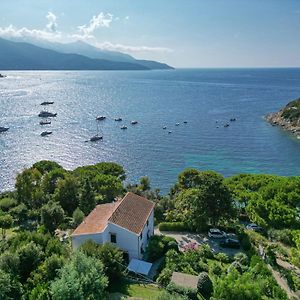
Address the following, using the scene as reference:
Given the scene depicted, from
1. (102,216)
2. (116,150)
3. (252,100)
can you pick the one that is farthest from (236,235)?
(252,100)

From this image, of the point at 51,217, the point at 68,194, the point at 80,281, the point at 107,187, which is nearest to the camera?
the point at 80,281

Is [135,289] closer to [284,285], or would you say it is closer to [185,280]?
[185,280]

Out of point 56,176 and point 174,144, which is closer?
point 56,176

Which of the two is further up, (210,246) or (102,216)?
(102,216)

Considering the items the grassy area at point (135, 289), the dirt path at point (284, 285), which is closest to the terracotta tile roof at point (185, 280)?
the grassy area at point (135, 289)

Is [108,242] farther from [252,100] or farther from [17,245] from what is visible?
[252,100]

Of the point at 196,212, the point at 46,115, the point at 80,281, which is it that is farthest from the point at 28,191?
the point at 46,115

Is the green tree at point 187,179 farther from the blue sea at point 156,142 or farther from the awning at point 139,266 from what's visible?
the awning at point 139,266
